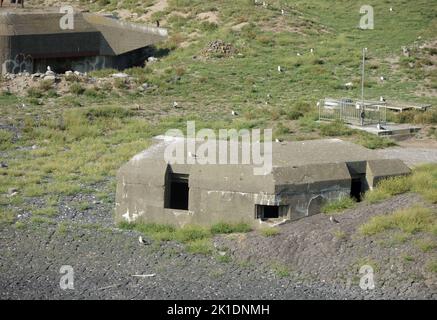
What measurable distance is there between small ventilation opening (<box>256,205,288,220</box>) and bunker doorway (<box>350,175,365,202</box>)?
191cm

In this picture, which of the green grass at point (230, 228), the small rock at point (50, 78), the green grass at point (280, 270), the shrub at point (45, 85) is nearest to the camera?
the green grass at point (280, 270)

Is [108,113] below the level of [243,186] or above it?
above

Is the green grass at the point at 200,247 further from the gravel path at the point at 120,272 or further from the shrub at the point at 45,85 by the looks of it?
the shrub at the point at 45,85

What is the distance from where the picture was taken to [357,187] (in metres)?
20.8

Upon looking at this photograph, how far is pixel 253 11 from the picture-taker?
43.4 m

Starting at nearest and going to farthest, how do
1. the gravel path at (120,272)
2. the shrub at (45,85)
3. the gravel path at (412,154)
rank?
the gravel path at (120,272) → the gravel path at (412,154) → the shrub at (45,85)

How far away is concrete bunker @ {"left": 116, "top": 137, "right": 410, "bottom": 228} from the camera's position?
755 inches

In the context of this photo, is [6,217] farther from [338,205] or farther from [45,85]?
[45,85]

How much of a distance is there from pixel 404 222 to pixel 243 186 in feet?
10.8

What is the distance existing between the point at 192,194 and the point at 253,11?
2507cm

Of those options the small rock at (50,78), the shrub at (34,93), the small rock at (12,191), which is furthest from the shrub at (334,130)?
the small rock at (50,78)

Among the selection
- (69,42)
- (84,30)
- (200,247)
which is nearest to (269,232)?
(200,247)

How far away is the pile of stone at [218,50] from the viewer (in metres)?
38.3
